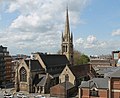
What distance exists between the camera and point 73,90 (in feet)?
217

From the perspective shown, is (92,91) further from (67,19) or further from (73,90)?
(67,19)

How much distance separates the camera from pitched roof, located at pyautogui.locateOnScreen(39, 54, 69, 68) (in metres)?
78.3

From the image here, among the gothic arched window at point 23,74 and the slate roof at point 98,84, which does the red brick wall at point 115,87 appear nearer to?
the slate roof at point 98,84

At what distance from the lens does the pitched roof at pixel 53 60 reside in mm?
78269

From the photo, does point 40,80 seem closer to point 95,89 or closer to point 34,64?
point 34,64

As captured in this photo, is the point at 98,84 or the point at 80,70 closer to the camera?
the point at 98,84

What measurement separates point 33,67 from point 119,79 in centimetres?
3191

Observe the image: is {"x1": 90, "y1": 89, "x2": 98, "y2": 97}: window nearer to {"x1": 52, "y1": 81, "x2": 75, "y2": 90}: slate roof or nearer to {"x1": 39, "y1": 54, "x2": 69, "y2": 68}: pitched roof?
{"x1": 52, "y1": 81, "x2": 75, "y2": 90}: slate roof

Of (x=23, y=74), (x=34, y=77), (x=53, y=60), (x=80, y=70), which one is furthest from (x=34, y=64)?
(x=80, y=70)

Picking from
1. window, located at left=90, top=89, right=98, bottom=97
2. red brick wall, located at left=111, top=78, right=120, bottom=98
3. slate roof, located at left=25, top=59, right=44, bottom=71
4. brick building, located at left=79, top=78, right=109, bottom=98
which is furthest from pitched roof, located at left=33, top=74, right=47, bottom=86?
red brick wall, located at left=111, top=78, right=120, bottom=98

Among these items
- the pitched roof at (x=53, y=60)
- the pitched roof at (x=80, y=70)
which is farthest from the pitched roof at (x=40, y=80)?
the pitched roof at (x=80, y=70)

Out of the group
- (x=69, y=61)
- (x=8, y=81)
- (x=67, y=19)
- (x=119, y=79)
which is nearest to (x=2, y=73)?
(x=8, y=81)

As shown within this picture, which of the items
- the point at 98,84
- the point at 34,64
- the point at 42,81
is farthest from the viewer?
the point at 34,64

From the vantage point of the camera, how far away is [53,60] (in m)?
83.1
